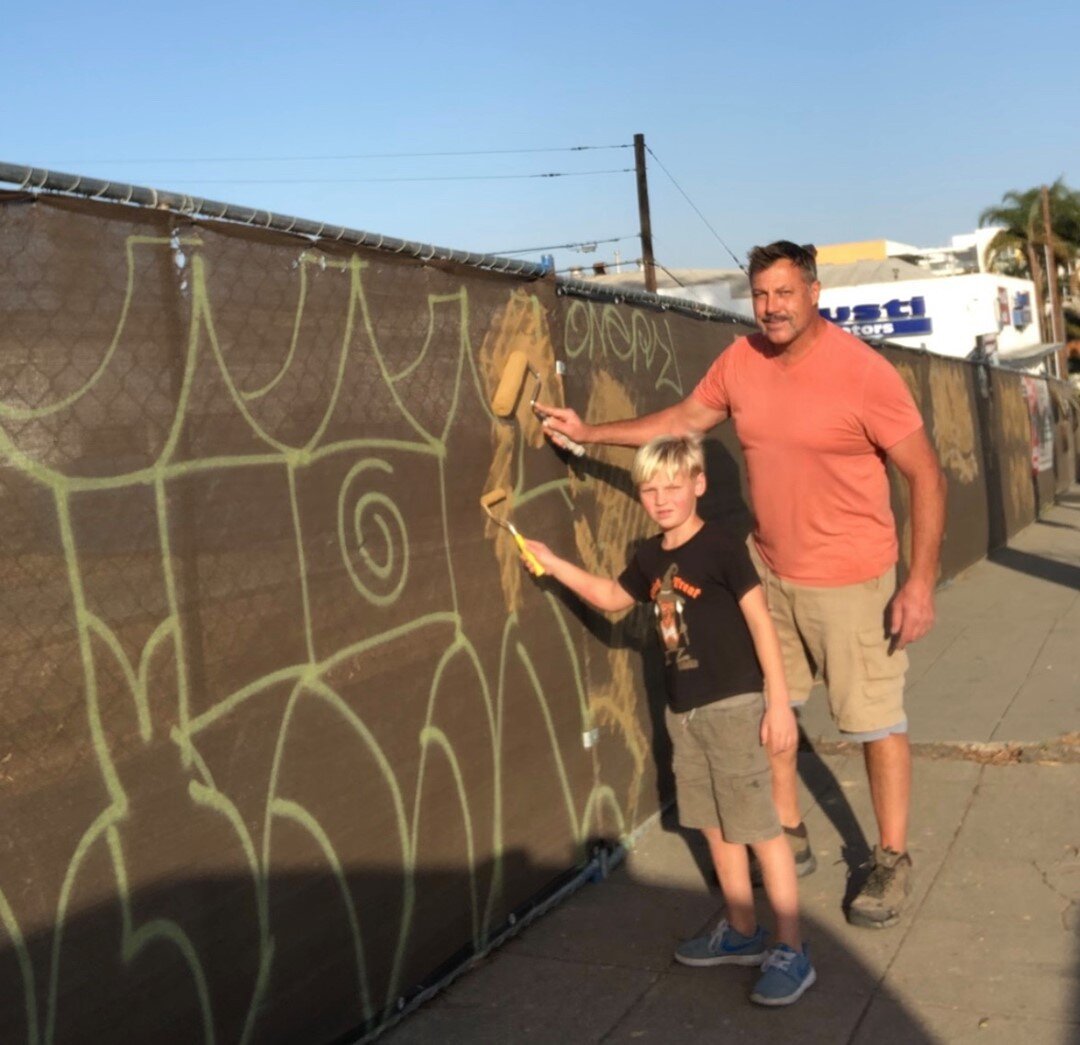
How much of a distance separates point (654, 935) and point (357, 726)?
1.42 m

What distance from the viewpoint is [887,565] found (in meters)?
4.67

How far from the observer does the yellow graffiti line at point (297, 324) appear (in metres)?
3.40

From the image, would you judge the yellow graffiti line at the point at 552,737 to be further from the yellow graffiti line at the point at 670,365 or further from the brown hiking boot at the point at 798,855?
the yellow graffiti line at the point at 670,365

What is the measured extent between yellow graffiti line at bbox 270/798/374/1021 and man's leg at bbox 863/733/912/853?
1.77 meters

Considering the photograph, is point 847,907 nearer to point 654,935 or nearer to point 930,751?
point 654,935

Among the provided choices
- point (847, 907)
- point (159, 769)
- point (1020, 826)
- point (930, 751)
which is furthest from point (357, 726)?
point (930, 751)

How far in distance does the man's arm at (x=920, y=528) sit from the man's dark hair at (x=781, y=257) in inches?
24.2

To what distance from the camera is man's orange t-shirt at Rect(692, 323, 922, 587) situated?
14.6ft

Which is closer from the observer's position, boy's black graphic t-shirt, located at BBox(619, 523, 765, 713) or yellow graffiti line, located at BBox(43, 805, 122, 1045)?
yellow graffiti line, located at BBox(43, 805, 122, 1045)

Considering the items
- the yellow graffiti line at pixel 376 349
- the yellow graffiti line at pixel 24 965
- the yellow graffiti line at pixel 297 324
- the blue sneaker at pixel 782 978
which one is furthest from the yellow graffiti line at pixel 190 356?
the blue sneaker at pixel 782 978

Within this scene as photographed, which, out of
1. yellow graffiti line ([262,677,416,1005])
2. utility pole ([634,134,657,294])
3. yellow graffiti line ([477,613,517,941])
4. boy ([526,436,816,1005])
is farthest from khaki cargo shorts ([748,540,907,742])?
utility pole ([634,134,657,294])

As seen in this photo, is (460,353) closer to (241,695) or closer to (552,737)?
(552,737)

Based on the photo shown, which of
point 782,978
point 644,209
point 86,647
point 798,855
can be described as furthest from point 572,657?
point 644,209

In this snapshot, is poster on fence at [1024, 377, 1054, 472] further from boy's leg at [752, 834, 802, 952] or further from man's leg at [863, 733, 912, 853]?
boy's leg at [752, 834, 802, 952]
